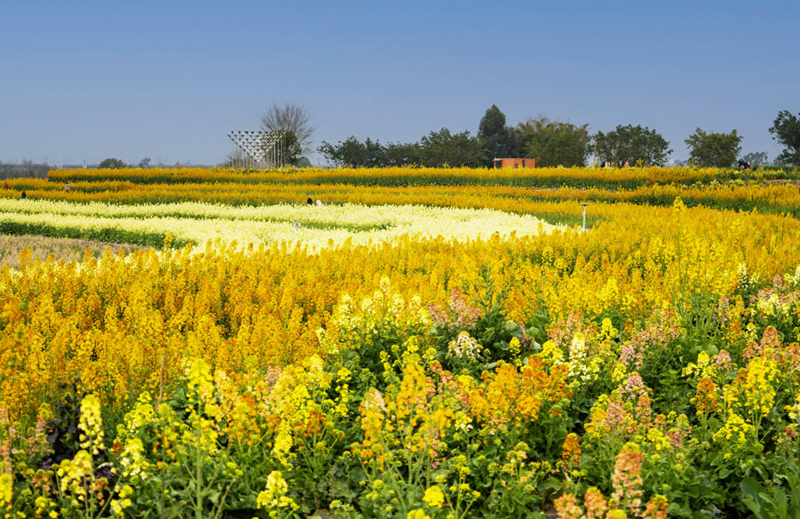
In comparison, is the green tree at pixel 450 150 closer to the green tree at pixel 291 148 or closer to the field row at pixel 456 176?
the green tree at pixel 291 148

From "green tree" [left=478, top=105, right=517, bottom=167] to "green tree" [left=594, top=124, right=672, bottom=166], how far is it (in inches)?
631

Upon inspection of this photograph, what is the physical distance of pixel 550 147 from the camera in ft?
196

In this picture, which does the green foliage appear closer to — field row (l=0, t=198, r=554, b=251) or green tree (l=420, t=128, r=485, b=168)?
green tree (l=420, t=128, r=485, b=168)

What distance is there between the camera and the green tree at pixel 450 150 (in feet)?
213

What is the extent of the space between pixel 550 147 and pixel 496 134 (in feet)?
53.2

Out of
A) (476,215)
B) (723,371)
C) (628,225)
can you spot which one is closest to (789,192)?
(476,215)

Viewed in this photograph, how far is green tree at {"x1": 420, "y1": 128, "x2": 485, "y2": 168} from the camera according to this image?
213ft

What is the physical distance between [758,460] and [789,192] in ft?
81.2

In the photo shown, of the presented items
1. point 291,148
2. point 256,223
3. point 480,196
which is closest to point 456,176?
point 480,196

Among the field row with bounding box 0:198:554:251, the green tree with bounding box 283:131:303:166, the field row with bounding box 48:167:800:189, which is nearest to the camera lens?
the field row with bounding box 0:198:554:251

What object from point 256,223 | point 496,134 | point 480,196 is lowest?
point 256,223

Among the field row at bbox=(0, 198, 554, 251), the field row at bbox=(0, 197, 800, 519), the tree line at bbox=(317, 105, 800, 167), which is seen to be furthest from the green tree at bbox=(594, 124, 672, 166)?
the field row at bbox=(0, 197, 800, 519)

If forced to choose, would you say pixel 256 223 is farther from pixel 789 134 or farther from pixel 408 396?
pixel 789 134

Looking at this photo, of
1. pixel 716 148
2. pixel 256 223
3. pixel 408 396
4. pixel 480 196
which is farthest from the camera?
pixel 716 148
